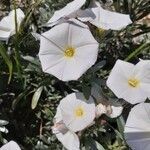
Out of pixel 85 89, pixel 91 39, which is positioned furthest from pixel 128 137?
pixel 91 39

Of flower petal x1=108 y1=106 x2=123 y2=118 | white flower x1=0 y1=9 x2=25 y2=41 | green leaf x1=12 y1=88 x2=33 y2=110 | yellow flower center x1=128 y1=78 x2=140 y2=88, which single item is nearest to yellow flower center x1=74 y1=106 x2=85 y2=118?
flower petal x1=108 y1=106 x2=123 y2=118

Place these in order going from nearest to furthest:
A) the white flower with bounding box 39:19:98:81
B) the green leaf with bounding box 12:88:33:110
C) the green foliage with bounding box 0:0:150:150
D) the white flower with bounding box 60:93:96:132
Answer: the white flower with bounding box 39:19:98:81, the white flower with bounding box 60:93:96:132, the green foliage with bounding box 0:0:150:150, the green leaf with bounding box 12:88:33:110

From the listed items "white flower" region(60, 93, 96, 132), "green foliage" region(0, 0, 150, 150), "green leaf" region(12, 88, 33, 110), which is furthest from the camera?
"green leaf" region(12, 88, 33, 110)

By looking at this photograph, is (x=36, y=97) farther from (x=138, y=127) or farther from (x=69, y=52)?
(x=138, y=127)

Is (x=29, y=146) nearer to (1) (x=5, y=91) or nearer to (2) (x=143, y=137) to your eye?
(1) (x=5, y=91)

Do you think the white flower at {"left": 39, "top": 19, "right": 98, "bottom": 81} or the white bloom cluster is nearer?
the white flower at {"left": 39, "top": 19, "right": 98, "bottom": 81}

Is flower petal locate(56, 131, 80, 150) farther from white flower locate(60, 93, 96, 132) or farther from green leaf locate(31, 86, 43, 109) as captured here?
green leaf locate(31, 86, 43, 109)

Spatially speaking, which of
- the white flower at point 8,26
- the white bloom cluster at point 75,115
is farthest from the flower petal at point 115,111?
the white flower at point 8,26

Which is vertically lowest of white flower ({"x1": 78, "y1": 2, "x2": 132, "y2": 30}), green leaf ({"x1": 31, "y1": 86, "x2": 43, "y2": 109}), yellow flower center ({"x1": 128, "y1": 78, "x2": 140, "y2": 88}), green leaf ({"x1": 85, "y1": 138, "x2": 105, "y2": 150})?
green leaf ({"x1": 85, "y1": 138, "x2": 105, "y2": 150})
